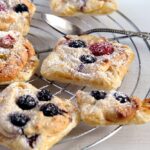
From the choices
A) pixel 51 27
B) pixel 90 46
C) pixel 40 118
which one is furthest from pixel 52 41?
pixel 40 118

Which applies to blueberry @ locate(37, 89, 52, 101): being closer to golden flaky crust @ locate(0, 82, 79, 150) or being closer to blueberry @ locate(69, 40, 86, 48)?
golden flaky crust @ locate(0, 82, 79, 150)

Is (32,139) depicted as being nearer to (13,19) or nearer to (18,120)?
(18,120)

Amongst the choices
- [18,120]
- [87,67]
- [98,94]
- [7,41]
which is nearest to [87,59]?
[87,67]

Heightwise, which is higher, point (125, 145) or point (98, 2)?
point (98, 2)

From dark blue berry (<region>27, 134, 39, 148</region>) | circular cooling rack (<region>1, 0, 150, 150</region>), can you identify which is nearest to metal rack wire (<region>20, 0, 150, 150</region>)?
circular cooling rack (<region>1, 0, 150, 150</region>)

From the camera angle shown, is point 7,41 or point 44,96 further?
point 7,41

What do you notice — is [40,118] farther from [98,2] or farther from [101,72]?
[98,2]
